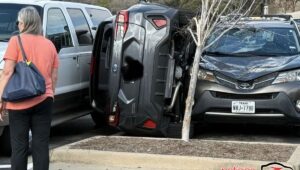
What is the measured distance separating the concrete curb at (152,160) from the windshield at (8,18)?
7.22 ft

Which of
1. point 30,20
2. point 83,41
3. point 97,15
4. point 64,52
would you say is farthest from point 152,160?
point 97,15

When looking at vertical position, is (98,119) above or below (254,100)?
below

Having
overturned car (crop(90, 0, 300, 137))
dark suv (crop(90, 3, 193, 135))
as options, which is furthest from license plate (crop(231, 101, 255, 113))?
dark suv (crop(90, 3, 193, 135))

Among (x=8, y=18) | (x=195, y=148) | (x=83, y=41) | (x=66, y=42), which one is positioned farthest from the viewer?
(x=83, y=41)

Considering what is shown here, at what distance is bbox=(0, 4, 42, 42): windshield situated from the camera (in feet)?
27.2

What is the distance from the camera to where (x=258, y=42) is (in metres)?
9.02

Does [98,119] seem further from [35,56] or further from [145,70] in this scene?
[35,56]

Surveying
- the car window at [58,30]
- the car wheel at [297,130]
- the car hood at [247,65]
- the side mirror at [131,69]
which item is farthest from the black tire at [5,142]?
the car wheel at [297,130]

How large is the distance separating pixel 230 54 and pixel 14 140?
415cm

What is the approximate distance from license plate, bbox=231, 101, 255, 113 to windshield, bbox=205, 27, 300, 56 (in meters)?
1.06

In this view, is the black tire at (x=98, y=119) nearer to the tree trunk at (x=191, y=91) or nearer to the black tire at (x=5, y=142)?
the black tire at (x=5, y=142)

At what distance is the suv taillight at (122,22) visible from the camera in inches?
309

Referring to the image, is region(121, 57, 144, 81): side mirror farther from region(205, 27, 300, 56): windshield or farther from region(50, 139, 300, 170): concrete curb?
region(205, 27, 300, 56): windshield

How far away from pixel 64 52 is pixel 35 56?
3.28m
